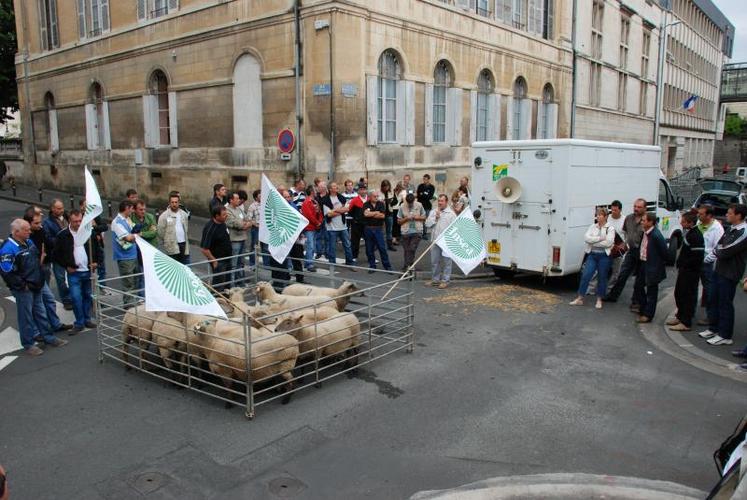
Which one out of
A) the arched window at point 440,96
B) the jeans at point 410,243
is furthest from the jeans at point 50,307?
the arched window at point 440,96

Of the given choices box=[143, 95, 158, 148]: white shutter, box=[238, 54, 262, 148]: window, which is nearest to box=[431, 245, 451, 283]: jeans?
box=[238, 54, 262, 148]: window

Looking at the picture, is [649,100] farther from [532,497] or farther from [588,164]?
[532,497]

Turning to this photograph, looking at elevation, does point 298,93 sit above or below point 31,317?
above

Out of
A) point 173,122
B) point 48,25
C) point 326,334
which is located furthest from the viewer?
point 48,25

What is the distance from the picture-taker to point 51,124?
3034cm

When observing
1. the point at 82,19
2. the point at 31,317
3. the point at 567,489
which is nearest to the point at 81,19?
the point at 82,19

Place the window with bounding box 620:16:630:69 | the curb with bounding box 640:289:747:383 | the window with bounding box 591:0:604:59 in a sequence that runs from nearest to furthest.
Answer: the curb with bounding box 640:289:747:383 < the window with bounding box 591:0:604:59 < the window with bounding box 620:16:630:69

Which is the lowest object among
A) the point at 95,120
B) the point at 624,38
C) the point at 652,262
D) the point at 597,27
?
the point at 652,262

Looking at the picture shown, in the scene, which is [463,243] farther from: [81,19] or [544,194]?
[81,19]

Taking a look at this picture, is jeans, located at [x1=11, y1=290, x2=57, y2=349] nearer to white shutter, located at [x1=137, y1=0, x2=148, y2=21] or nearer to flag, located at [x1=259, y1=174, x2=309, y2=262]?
flag, located at [x1=259, y1=174, x2=309, y2=262]

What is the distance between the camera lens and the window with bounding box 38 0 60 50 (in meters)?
29.2

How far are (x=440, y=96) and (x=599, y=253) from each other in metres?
12.7

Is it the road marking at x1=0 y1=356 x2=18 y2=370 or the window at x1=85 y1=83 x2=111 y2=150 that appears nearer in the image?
the road marking at x1=0 y1=356 x2=18 y2=370

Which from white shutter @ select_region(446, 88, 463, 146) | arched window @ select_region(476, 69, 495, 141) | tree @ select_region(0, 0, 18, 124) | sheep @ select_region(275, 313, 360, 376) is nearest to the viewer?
sheep @ select_region(275, 313, 360, 376)
